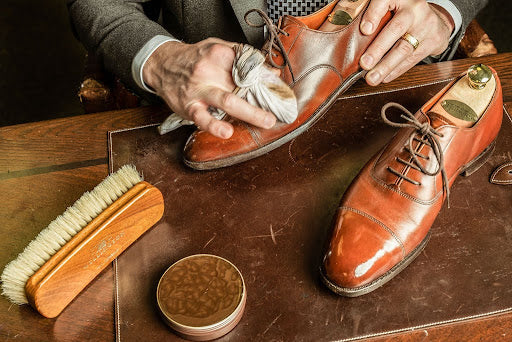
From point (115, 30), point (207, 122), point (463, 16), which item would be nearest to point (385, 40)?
point (463, 16)

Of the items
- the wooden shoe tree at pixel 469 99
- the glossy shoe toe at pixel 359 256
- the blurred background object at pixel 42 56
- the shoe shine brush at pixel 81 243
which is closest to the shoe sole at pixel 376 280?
the glossy shoe toe at pixel 359 256

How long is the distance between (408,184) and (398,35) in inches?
13.9

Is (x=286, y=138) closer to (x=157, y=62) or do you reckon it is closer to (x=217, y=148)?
(x=217, y=148)

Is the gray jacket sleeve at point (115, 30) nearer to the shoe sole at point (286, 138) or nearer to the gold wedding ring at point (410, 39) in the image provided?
the shoe sole at point (286, 138)

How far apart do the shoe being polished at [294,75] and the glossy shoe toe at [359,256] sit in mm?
251

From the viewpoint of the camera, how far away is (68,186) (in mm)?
1001

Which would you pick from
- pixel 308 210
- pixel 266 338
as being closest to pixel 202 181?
pixel 308 210

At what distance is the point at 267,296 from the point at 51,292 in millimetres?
341

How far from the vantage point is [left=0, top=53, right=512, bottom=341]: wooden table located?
80 cm

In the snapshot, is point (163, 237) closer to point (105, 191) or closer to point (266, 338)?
point (105, 191)

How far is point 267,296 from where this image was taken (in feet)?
2.72

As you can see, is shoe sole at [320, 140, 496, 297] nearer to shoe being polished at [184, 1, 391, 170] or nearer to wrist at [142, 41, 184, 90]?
shoe being polished at [184, 1, 391, 170]

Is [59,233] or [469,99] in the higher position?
[469,99]

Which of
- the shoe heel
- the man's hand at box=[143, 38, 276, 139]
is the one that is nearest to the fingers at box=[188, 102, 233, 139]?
the man's hand at box=[143, 38, 276, 139]
